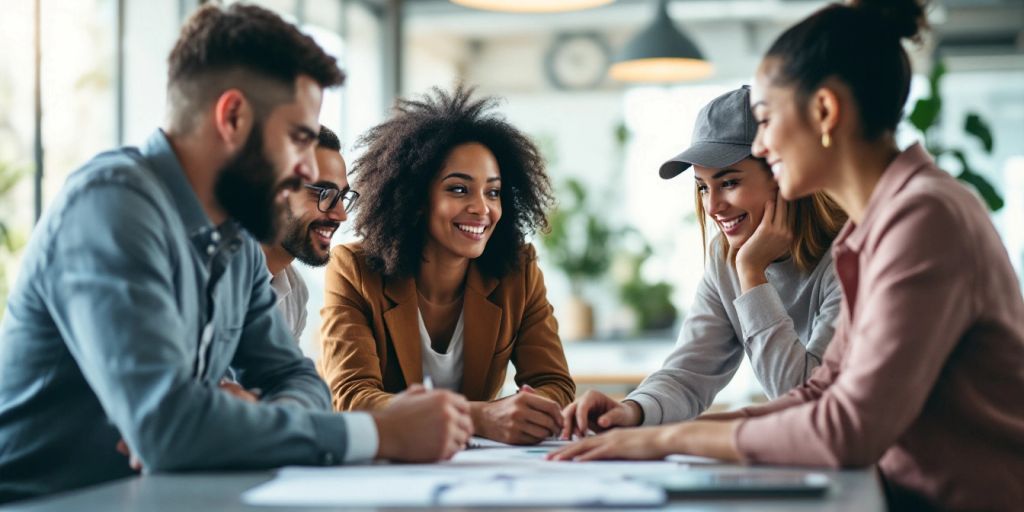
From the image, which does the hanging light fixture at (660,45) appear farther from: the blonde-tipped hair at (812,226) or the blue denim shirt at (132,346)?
the blue denim shirt at (132,346)

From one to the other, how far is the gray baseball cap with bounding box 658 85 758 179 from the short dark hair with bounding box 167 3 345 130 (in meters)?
1.04

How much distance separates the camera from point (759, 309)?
8.00 feet

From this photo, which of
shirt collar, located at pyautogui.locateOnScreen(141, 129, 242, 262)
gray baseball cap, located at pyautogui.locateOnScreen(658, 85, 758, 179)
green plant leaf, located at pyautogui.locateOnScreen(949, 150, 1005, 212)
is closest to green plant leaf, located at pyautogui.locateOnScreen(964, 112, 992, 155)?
green plant leaf, located at pyautogui.locateOnScreen(949, 150, 1005, 212)

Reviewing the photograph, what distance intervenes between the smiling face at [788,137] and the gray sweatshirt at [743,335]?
66cm

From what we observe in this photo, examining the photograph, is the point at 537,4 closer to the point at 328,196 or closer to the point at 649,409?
the point at 328,196

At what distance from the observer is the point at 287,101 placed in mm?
1805

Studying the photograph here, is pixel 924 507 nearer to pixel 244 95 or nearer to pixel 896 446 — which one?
pixel 896 446

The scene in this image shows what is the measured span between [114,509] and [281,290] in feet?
5.52

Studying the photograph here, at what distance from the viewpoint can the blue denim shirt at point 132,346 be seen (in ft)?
4.95

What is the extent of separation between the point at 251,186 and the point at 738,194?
48.2 inches

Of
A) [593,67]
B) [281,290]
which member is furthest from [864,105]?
[593,67]

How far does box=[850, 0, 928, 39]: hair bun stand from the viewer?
5.79 ft

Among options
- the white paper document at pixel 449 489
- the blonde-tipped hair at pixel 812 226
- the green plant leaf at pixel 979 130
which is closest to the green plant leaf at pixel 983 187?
the green plant leaf at pixel 979 130

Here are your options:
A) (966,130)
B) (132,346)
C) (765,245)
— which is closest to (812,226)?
(765,245)
